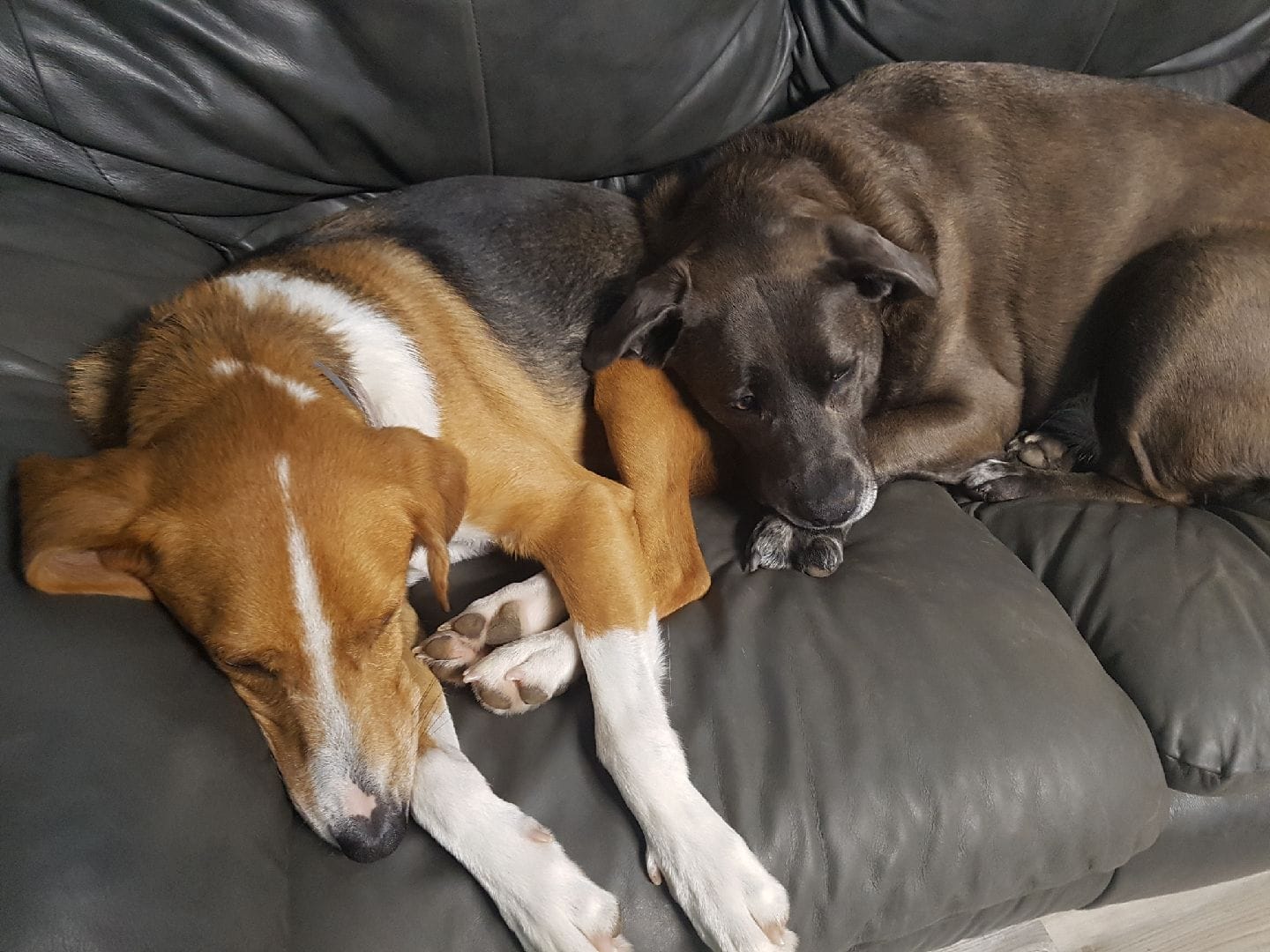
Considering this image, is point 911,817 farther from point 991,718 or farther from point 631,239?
point 631,239

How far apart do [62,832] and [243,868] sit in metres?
0.24

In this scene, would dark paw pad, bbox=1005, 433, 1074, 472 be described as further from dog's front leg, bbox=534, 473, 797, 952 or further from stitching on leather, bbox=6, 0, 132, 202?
stitching on leather, bbox=6, 0, 132, 202

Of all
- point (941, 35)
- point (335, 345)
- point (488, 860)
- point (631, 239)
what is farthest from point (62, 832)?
point (941, 35)

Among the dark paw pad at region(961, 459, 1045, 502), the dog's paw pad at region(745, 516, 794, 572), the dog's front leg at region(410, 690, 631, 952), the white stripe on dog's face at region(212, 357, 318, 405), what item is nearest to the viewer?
the dog's front leg at region(410, 690, 631, 952)

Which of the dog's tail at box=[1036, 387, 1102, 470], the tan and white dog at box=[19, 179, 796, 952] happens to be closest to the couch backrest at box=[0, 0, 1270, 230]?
the tan and white dog at box=[19, 179, 796, 952]

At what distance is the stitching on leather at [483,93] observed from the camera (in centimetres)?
190

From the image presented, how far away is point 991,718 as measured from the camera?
1.51 metres

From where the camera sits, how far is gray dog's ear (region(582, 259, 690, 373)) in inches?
72.6

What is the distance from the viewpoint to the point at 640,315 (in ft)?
6.05

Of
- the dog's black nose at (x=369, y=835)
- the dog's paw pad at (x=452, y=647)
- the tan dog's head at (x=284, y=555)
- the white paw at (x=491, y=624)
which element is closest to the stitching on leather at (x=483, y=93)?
the tan dog's head at (x=284, y=555)

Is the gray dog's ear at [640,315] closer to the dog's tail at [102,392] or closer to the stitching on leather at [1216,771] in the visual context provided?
the dog's tail at [102,392]

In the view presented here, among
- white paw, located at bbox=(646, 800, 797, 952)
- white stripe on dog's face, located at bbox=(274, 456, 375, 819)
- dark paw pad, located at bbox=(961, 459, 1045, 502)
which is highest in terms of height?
white stripe on dog's face, located at bbox=(274, 456, 375, 819)

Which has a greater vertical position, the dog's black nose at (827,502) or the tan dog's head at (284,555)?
the tan dog's head at (284,555)

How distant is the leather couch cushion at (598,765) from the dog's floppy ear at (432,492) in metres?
0.36
